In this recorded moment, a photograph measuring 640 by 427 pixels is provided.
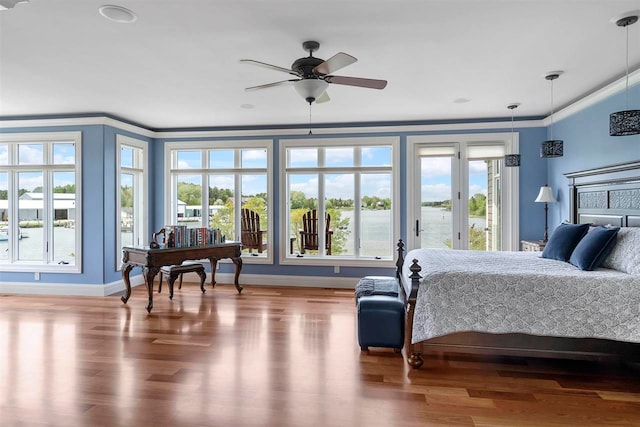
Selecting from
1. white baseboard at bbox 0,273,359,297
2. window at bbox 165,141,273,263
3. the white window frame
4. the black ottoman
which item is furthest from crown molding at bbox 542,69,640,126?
window at bbox 165,141,273,263

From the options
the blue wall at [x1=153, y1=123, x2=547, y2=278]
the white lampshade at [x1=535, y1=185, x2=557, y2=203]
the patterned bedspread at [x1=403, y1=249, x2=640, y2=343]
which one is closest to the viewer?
the patterned bedspread at [x1=403, y1=249, x2=640, y2=343]

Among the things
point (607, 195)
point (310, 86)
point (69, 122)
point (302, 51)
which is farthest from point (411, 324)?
point (69, 122)

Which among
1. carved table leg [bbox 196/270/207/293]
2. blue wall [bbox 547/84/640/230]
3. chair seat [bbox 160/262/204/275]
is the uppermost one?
blue wall [bbox 547/84/640/230]

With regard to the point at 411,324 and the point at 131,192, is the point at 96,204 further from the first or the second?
the point at 411,324

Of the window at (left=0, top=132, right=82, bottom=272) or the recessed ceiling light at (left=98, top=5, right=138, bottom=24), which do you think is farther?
the window at (left=0, top=132, right=82, bottom=272)

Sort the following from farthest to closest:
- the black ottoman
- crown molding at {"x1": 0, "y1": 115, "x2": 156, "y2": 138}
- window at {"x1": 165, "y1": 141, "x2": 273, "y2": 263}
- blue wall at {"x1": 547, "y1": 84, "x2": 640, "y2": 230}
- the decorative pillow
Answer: window at {"x1": 165, "y1": 141, "x2": 273, "y2": 263} < crown molding at {"x1": 0, "y1": 115, "x2": 156, "y2": 138} < blue wall at {"x1": 547, "y1": 84, "x2": 640, "y2": 230} < the black ottoman < the decorative pillow

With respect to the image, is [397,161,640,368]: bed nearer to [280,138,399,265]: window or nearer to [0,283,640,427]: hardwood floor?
[0,283,640,427]: hardwood floor

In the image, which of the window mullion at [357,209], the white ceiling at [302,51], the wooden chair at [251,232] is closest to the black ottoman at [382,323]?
the white ceiling at [302,51]

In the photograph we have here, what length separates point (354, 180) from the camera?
631 cm

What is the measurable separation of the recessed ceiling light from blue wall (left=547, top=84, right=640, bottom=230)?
452 centimetres

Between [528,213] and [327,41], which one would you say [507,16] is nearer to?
[327,41]

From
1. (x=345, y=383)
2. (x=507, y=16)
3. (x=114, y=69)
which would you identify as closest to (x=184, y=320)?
(x=345, y=383)

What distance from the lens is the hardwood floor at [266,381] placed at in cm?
241

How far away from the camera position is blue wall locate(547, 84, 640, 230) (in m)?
3.95
